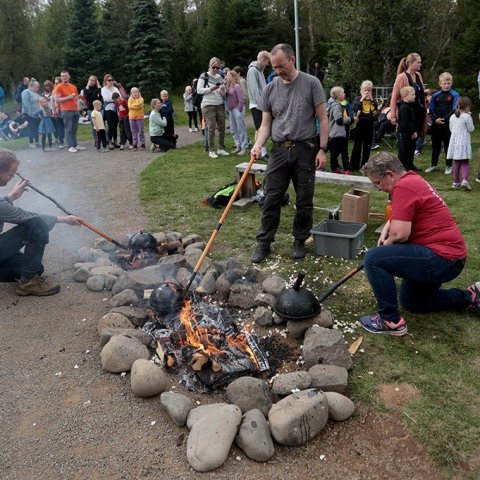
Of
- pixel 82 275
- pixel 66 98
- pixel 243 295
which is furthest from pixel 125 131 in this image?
pixel 243 295

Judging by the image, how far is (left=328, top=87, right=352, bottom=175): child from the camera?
29.9 feet

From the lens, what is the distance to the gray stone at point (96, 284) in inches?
191

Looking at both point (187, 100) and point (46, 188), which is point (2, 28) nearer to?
point (187, 100)

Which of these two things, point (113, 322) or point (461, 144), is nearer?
point (113, 322)

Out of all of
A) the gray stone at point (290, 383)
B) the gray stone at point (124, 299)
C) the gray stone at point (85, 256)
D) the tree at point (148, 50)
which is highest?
the tree at point (148, 50)

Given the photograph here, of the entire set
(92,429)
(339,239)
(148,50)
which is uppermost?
(148,50)

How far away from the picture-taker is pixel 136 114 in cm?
1266

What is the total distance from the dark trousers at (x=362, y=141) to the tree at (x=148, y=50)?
21.6 meters

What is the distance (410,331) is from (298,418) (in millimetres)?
1544

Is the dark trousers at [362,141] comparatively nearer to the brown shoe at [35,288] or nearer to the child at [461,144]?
the child at [461,144]

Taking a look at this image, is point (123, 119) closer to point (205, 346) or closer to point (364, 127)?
point (364, 127)

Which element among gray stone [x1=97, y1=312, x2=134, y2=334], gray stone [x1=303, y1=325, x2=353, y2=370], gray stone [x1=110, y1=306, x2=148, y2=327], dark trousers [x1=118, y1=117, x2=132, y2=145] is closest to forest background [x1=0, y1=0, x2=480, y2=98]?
dark trousers [x1=118, y1=117, x2=132, y2=145]

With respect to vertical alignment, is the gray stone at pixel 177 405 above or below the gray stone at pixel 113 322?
below

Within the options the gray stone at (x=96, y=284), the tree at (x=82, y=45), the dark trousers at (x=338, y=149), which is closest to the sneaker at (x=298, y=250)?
the gray stone at (x=96, y=284)
